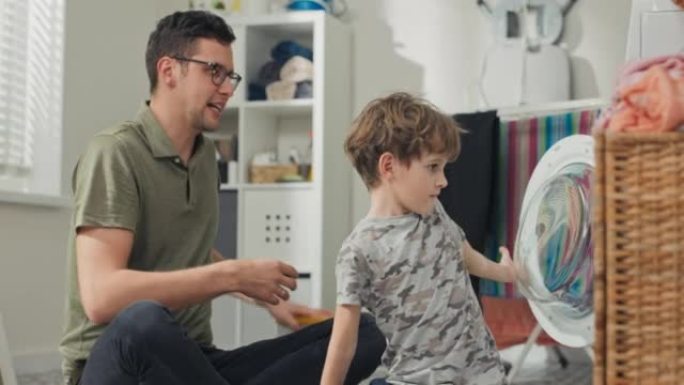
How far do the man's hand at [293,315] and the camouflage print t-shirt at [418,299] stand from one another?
1.29 ft

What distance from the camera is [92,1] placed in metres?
3.87

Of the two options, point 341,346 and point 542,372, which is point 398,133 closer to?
point 341,346

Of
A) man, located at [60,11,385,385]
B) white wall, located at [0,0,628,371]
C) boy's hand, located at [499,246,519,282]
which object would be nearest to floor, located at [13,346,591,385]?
white wall, located at [0,0,628,371]

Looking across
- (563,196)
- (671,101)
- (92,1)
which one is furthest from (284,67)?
(671,101)

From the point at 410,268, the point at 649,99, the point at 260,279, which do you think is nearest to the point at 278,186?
the point at 260,279

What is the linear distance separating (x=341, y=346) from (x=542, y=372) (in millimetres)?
2257

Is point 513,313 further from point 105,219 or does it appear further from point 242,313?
point 105,219

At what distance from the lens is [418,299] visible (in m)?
1.69

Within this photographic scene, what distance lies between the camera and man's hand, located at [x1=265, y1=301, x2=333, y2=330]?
212 centimetres

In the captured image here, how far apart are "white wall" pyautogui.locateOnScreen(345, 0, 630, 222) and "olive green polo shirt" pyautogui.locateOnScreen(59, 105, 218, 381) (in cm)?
222

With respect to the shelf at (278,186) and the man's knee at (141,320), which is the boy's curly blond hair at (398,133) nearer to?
the man's knee at (141,320)

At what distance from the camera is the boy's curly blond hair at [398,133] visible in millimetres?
1731

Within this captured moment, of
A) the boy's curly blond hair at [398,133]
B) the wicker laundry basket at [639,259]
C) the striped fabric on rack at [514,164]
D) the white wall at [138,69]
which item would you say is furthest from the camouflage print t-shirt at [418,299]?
the white wall at [138,69]

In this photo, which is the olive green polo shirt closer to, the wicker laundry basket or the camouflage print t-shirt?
the camouflage print t-shirt
